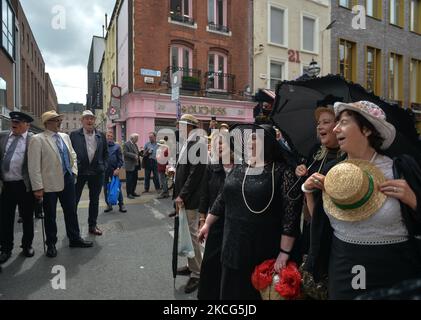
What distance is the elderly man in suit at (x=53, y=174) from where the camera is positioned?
14.9ft

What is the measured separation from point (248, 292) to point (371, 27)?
73.6ft

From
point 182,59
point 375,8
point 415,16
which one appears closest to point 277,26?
point 182,59

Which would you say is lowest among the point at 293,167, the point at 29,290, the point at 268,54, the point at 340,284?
the point at 29,290

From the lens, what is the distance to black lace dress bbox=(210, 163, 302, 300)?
2.23 m

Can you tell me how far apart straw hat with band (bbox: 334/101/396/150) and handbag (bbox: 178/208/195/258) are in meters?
2.42

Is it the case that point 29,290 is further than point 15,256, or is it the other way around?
point 15,256

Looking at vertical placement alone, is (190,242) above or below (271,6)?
below

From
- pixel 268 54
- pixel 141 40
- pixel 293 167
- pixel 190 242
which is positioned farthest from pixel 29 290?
pixel 268 54

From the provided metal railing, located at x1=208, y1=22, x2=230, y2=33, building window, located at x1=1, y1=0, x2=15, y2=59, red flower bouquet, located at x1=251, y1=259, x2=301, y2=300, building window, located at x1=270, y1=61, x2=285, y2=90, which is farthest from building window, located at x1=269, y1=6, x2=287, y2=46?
red flower bouquet, located at x1=251, y1=259, x2=301, y2=300

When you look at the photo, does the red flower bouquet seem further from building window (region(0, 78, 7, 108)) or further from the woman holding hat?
building window (region(0, 78, 7, 108))

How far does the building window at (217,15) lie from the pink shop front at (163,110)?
3.93 meters

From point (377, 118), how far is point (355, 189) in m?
0.41

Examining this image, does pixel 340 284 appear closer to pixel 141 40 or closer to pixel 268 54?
pixel 141 40
